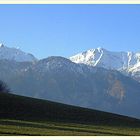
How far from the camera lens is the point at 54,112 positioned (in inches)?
3046

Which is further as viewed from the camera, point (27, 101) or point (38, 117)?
point (27, 101)

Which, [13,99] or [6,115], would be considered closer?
[6,115]

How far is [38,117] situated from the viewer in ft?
236
